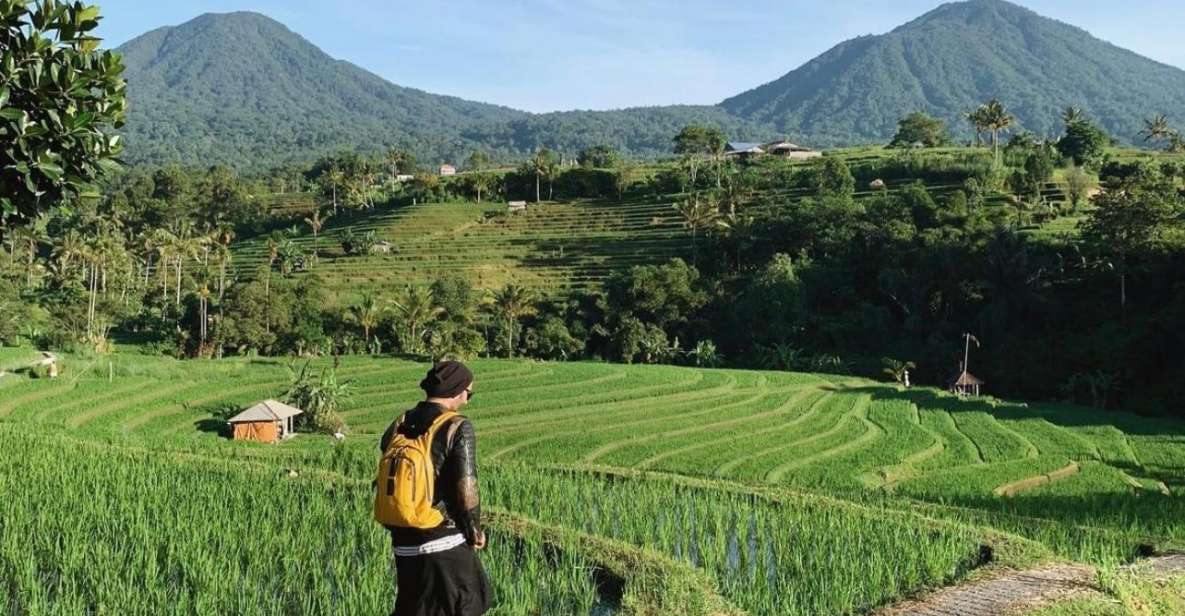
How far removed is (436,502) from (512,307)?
40.3m

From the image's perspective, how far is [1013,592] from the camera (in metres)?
7.59

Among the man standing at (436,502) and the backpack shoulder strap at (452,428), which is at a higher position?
the backpack shoulder strap at (452,428)

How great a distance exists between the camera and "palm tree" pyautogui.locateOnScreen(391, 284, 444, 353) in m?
42.9

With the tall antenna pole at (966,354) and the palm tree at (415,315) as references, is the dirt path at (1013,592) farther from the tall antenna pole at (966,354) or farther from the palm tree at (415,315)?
the palm tree at (415,315)

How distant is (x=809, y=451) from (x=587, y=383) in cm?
1158

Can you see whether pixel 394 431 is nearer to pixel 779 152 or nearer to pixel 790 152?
pixel 779 152

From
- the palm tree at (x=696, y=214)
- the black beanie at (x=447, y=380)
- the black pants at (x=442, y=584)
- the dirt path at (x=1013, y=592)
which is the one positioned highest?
the palm tree at (x=696, y=214)

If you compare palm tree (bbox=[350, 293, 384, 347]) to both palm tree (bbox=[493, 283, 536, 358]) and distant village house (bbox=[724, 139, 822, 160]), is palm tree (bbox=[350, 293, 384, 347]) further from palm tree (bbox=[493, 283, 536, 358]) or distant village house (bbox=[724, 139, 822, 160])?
distant village house (bbox=[724, 139, 822, 160])

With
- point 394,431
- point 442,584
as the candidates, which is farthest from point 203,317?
point 442,584

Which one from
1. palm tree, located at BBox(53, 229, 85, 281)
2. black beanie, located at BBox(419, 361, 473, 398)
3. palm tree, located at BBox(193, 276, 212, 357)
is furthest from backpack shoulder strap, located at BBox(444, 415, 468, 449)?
palm tree, located at BBox(53, 229, 85, 281)

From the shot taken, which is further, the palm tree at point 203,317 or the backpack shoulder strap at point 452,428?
the palm tree at point 203,317

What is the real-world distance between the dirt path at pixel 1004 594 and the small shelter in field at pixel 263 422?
18.2 meters

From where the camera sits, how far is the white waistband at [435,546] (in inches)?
179

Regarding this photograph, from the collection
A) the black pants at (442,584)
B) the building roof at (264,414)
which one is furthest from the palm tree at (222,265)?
the black pants at (442,584)
